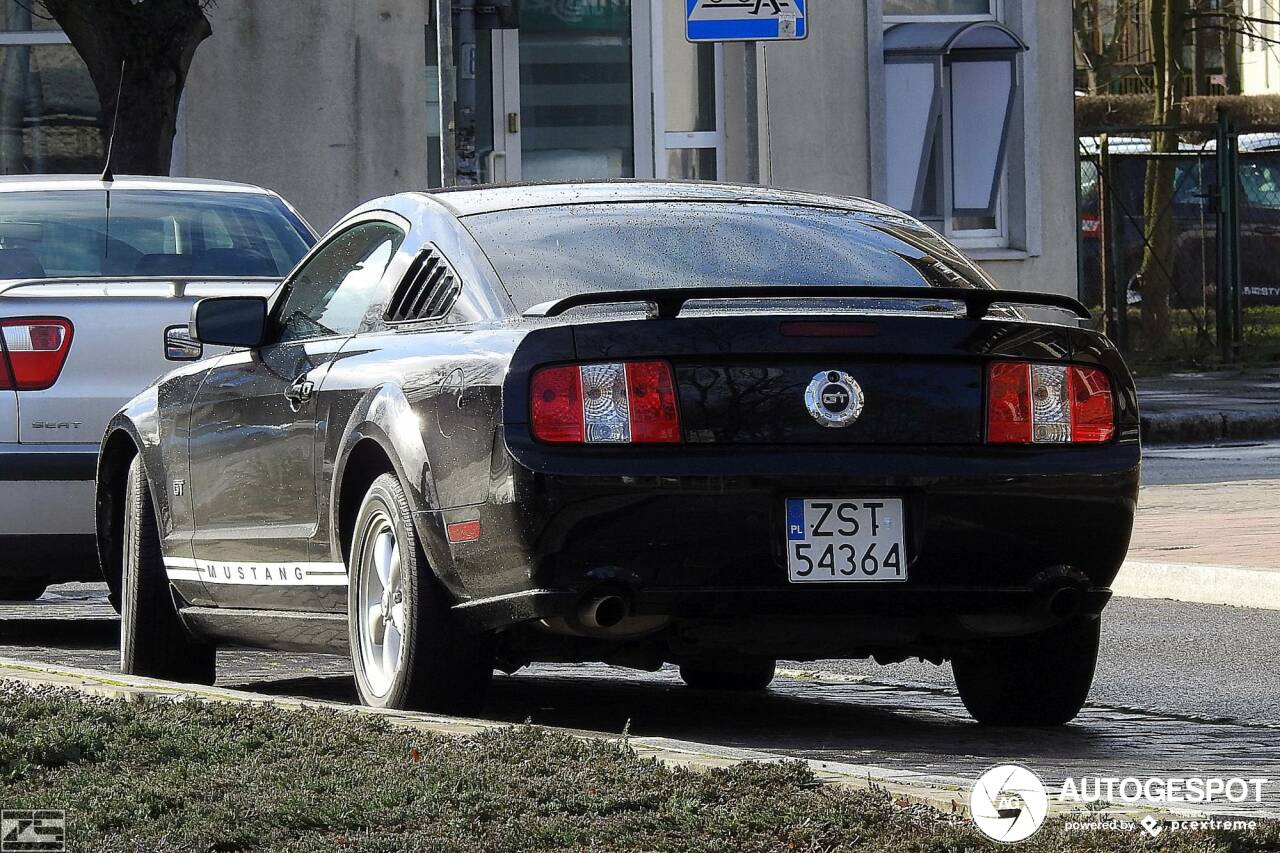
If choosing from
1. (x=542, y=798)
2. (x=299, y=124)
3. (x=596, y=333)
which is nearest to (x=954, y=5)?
(x=299, y=124)

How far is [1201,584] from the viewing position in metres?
9.91

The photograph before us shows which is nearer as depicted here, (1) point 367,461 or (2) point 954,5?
(1) point 367,461

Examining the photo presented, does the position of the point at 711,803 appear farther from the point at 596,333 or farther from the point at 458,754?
the point at 596,333

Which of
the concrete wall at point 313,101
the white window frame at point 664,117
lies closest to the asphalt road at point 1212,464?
the white window frame at point 664,117

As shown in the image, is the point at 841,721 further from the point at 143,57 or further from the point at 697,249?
the point at 143,57

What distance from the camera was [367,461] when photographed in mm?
6379

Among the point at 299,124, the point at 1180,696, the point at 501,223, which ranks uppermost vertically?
the point at 299,124

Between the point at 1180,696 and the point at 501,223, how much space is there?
246 cm

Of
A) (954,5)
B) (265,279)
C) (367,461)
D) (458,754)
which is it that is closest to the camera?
(458,754)

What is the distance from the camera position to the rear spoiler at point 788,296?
5676 mm

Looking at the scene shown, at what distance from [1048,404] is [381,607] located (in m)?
1.76

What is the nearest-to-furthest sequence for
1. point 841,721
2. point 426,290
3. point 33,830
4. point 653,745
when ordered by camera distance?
1. point 33,830
2. point 653,745
3. point 426,290
4. point 841,721

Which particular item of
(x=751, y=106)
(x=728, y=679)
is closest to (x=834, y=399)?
(x=728, y=679)

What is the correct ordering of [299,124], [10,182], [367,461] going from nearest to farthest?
[367,461]
[10,182]
[299,124]
